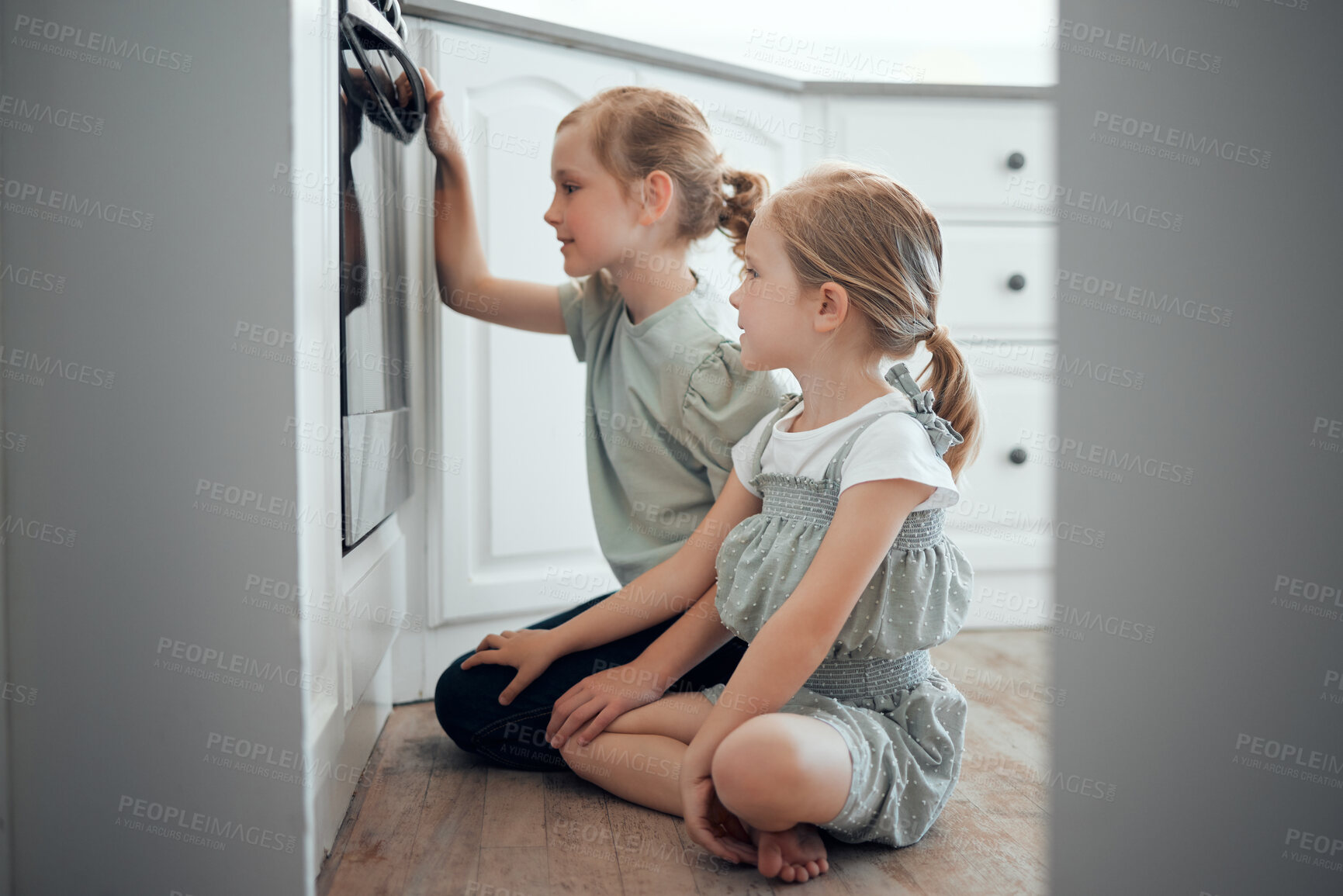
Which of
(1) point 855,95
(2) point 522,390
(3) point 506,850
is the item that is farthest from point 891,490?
(1) point 855,95

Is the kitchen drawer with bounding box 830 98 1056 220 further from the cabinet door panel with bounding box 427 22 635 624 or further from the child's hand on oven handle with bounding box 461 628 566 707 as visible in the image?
the child's hand on oven handle with bounding box 461 628 566 707

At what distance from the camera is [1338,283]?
514 mm

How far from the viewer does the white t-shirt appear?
0.80 metres

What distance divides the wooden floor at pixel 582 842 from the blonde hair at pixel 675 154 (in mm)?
662

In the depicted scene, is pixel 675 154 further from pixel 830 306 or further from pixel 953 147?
pixel 953 147

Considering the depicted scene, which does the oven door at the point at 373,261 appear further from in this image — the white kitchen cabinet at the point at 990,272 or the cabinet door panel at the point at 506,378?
the white kitchen cabinet at the point at 990,272

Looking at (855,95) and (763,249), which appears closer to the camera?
(763,249)

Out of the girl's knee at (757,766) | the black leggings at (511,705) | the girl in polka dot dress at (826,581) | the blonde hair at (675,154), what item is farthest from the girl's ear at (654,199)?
the girl's knee at (757,766)

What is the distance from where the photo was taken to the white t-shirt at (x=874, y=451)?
803mm

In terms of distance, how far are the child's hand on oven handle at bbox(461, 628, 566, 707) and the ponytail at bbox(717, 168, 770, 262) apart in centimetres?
52

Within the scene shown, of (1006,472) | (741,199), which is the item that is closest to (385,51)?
(741,199)

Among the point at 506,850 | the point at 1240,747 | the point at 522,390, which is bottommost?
the point at 506,850

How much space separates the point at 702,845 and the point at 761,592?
23cm

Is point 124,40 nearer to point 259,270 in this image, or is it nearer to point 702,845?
point 259,270
